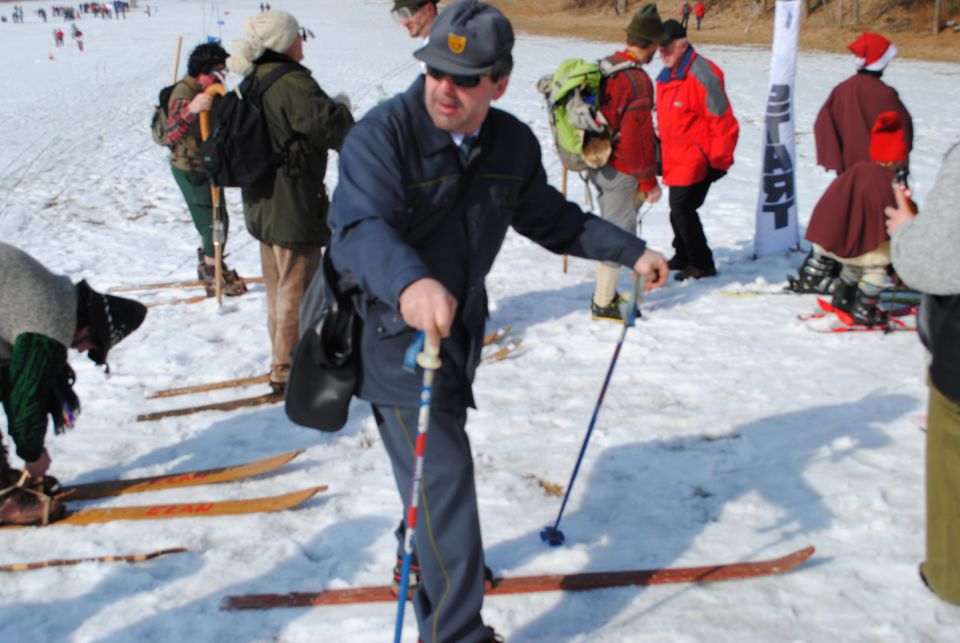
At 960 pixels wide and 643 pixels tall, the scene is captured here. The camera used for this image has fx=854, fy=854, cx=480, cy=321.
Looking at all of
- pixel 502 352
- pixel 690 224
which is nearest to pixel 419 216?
pixel 502 352

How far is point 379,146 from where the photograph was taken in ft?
7.90

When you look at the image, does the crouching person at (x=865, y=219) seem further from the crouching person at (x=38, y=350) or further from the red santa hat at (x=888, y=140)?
the crouching person at (x=38, y=350)

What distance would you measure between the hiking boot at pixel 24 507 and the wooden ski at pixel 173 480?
208mm

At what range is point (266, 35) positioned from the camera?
469 cm

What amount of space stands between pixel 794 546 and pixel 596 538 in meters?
0.82

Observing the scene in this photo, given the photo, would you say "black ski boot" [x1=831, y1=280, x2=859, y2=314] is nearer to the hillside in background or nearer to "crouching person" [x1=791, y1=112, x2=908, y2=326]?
"crouching person" [x1=791, y1=112, x2=908, y2=326]

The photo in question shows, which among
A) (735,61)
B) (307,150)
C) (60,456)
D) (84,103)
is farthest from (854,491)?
(735,61)

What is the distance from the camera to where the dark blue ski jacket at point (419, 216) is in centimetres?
235

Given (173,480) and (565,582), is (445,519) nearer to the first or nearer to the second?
(565,582)

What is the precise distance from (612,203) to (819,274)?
1.80 meters

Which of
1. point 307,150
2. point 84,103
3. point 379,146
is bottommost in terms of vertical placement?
point 84,103

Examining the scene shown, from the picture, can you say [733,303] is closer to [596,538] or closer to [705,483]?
[705,483]

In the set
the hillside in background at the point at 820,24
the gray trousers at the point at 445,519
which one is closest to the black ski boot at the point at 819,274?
the gray trousers at the point at 445,519

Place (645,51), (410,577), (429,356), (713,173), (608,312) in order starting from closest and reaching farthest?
(429,356) < (410,577) < (645,51) < (608,312) < (713,173)
